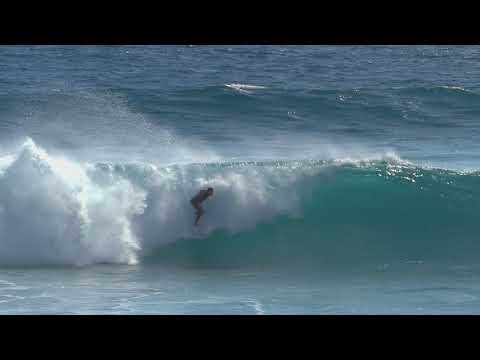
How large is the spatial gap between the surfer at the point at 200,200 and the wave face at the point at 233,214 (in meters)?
0.16

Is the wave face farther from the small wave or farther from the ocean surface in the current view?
the small wave

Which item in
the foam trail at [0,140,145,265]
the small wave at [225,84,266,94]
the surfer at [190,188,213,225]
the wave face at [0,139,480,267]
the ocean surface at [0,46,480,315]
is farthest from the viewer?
the small wave at [225,84,266,94]

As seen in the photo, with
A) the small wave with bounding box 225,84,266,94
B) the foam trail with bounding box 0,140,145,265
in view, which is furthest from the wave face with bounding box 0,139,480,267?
the small wave with bounding box 225,84,266,94

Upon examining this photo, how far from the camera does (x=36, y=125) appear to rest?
20672 mm

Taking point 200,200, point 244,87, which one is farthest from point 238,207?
point 244,87

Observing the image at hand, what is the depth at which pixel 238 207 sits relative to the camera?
1266 cm

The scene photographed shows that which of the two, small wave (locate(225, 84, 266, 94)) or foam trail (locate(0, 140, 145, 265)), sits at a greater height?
small wave (locate(225, 84, 266, 94))

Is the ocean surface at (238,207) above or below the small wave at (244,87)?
below

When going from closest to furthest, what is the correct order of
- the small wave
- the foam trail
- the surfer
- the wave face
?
the foam trail < the wave face < the surfer < the small wave

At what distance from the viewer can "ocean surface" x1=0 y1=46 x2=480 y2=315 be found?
383 inches

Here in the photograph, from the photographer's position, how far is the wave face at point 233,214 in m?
11.8

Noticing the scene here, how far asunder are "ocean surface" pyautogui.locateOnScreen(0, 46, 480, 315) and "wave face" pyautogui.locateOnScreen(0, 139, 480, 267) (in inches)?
1.0

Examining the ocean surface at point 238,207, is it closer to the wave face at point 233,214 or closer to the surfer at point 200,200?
the wave face at point 233,214

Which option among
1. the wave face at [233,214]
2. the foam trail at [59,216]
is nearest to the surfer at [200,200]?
the wave face at [233,214]
